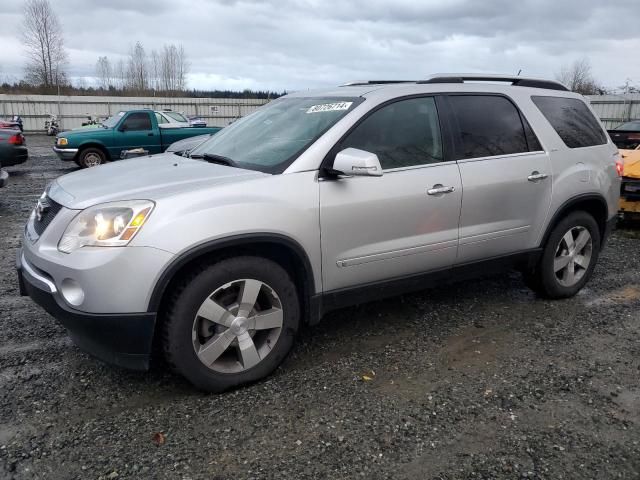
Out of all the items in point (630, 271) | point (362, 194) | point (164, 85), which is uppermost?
point (164, 85)

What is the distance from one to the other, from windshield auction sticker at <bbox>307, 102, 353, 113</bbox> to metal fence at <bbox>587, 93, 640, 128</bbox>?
947 inches

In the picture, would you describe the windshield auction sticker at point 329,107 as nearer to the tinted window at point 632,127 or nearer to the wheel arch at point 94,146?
the tinted window at point 632,127

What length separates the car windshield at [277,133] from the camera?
343 centimetres

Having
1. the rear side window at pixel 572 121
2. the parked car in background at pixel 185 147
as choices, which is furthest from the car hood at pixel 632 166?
the parked car in background at pixel 185 147

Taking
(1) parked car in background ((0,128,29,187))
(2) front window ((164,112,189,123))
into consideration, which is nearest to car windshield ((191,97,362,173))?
(1) parked car in background ((0,128,29,187))

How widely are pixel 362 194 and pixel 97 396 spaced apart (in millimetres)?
1969

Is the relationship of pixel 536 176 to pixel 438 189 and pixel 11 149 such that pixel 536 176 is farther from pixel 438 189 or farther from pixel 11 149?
pixel 11 149

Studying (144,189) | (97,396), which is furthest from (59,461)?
(144,189)

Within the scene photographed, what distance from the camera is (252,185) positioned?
10.1 feet

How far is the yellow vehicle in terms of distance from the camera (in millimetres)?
7297

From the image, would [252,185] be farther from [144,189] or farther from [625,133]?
[625,133]

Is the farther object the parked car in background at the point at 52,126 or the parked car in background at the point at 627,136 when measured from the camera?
the parked car in background at the point at 52,126

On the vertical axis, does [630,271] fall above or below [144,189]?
below

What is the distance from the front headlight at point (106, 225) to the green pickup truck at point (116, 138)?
11.8 m
